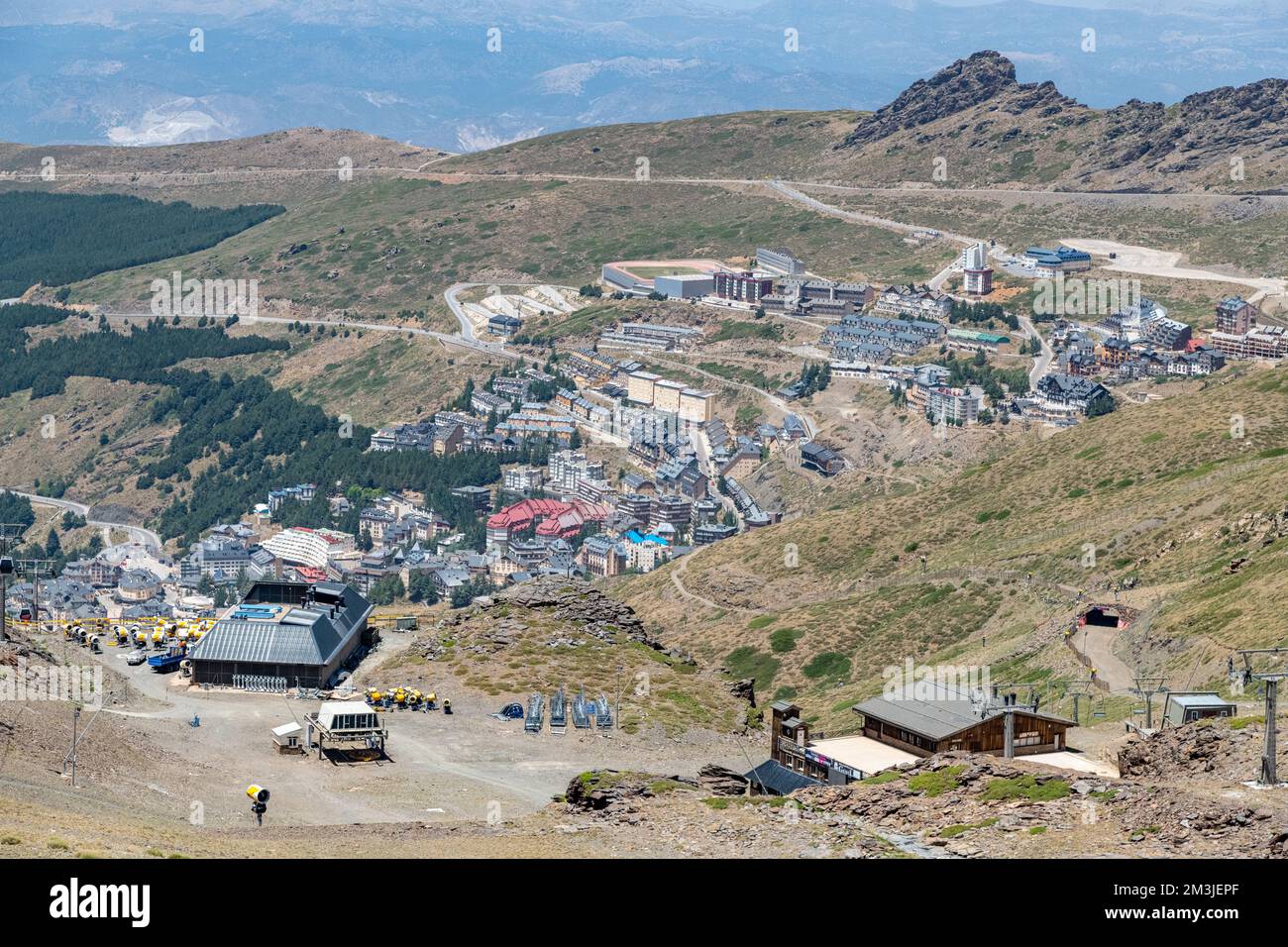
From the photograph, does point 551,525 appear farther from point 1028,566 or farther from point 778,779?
point 778,779

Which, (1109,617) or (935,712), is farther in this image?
(1109,617)

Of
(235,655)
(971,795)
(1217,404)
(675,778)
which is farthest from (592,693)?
(1217,404)

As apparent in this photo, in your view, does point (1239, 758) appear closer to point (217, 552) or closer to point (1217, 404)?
point (1217, 404)

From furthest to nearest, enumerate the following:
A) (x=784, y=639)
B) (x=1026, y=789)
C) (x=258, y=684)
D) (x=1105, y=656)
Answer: (x=784, y=639) < (x=1105, y=656) < (x=258, y=684) < (x=1026, y=789)

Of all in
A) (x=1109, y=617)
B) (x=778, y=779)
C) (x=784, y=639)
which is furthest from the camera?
(x=784, y=639)

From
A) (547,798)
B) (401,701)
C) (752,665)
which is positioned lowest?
(752,665)

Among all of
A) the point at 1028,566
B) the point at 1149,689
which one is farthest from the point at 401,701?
the point at 1028,566

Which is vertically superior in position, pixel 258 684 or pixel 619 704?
pixel 258 684
